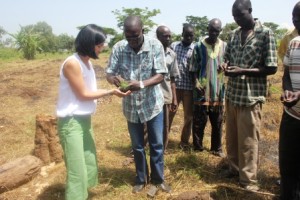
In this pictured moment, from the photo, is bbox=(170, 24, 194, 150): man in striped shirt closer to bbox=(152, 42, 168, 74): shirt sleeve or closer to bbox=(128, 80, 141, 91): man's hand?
bbox=(152, 42, 168, 74): shirt sleeve

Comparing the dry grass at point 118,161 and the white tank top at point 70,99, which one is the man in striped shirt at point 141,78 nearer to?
the white tank top at point 70,99

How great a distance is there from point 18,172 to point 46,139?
0.67 meters

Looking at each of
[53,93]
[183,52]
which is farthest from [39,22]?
[183,52]

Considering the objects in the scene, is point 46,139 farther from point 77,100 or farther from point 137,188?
point 77,100

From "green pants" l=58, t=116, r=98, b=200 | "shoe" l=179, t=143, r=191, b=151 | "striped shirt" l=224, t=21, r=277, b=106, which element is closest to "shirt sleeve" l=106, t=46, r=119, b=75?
"green pants" l=58, t=116, r=98, b=200

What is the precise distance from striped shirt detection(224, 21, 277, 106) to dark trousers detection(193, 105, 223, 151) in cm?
113

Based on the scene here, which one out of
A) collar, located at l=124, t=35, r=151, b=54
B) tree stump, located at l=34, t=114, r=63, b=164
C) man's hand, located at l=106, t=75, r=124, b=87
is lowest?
tree stump, located at l=34, t=114, r=63, b=164

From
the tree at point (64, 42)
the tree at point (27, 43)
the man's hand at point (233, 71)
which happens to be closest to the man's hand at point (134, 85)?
the man's hand at point (233, 71)

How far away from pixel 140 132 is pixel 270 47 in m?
1.59

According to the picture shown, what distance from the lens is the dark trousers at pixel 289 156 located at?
282 cm

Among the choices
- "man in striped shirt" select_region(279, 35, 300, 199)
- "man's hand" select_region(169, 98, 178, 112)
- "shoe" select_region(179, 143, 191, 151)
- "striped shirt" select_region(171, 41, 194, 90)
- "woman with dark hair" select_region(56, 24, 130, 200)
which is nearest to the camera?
"man in striped shirt" select_region(279, 35, 300, 199)

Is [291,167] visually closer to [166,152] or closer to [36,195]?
[166,152]

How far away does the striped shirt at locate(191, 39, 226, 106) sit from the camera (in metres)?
4.57

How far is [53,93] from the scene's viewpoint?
33.5 ft
